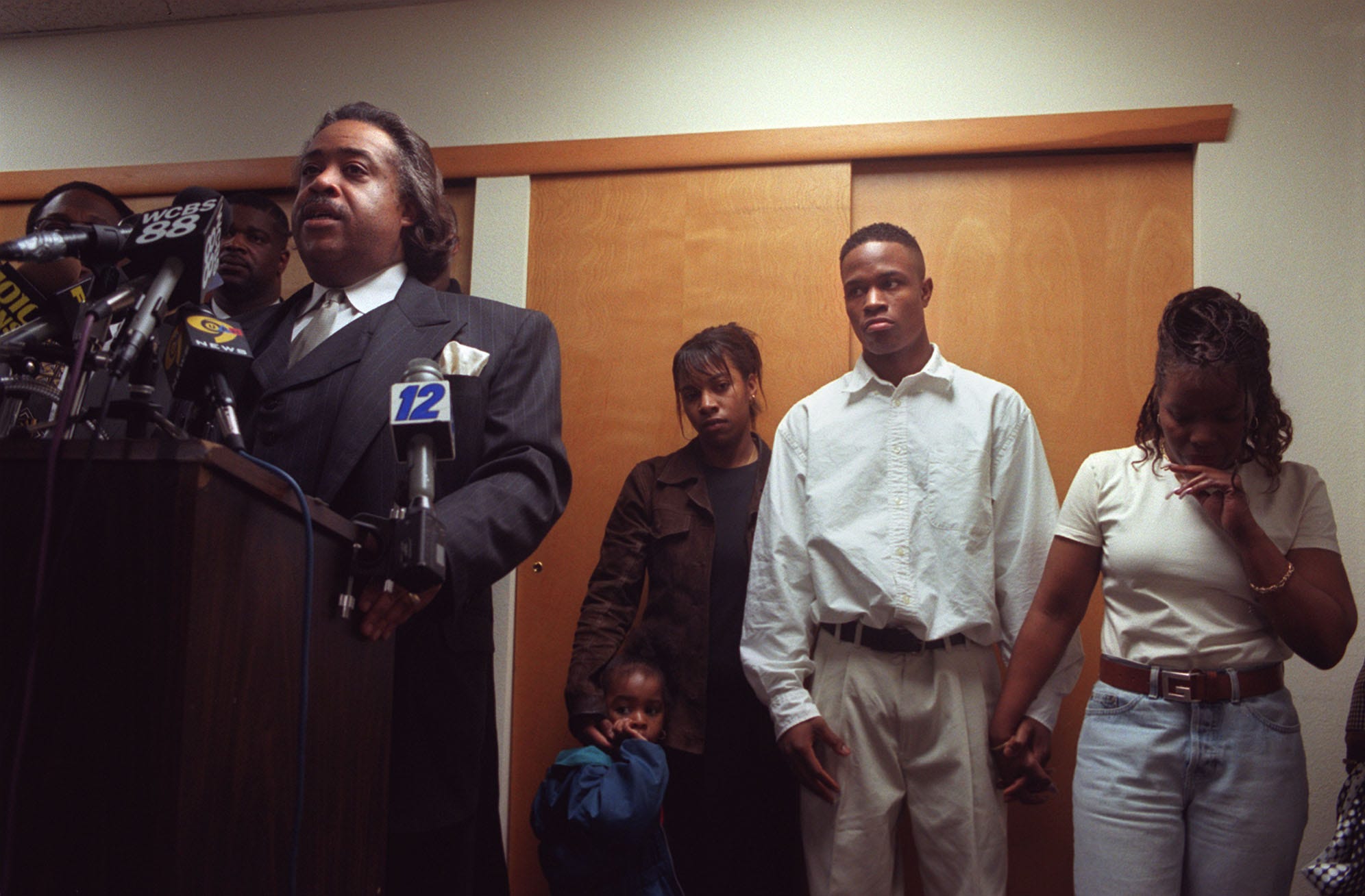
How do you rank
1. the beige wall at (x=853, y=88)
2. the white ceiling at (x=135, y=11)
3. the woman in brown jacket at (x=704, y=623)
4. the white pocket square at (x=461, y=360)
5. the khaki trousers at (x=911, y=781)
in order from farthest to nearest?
the white ceiling at (x=135, y=11) → the beige wall at (x=853, y=88) → the woman in brown jacket at (x=704, y=623) → the khaki trousers at (x=911, y=781) → the white pocket square at (x=461, y=360)

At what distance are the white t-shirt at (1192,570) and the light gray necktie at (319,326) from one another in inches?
59.7

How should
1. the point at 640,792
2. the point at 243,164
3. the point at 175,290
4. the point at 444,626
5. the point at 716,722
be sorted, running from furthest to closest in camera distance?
the point at 243,164 < the point at 716,722 < the point at 640,792 < the point at 444,626 < the point at 175,290

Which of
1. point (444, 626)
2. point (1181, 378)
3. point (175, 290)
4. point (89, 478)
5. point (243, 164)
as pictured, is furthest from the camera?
point (243, 164)

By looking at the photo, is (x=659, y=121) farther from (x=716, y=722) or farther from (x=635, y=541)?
(x=716, y=722)

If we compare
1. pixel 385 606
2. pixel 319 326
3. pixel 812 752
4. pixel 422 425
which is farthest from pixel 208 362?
pixel 812 752

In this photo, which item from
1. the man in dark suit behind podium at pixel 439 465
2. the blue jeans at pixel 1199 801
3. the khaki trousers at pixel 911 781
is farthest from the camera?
the khaki trousers at pixel 911 781

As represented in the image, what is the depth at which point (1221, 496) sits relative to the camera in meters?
1.80

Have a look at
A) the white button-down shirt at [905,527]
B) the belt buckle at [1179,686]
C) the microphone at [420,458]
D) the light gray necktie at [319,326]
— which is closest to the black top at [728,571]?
the white button-down shirt at [905,527]

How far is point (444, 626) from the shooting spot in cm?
151

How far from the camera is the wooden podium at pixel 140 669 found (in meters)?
0.84

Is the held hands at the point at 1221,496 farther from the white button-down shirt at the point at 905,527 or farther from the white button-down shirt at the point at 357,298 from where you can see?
the white button-down shirt at the point at 357,298

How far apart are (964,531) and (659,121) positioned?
1.68 metres

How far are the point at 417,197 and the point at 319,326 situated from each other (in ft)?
1.09

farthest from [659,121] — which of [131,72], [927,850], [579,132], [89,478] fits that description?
[89,478]
